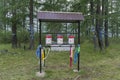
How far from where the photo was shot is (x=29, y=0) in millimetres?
11625

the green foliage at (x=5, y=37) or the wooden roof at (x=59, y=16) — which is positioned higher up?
the wooden roof at (x=59, y=16)

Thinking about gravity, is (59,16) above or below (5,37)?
above

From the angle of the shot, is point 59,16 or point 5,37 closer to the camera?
→ point 59,16

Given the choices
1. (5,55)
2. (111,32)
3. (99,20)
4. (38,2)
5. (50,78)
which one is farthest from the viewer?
(111,32)

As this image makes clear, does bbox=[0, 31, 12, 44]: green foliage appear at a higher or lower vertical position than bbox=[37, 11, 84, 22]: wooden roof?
lower

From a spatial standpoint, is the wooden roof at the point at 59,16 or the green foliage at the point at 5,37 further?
the green foliage at the point at 5,37

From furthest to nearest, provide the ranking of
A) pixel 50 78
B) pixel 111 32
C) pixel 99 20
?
pixel 111 32 → pixel 99 20 → pixel 50 78

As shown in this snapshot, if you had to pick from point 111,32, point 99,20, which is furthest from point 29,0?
point 111,32

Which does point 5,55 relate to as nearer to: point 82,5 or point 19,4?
point 19,4

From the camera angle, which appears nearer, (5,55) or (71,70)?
(71,70)

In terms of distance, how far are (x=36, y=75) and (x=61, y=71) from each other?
880 millimetres

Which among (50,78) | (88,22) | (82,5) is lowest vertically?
(50,78)

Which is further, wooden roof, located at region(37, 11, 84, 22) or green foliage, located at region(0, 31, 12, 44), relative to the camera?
green foliage, located at region(0, 31, 12, 44)

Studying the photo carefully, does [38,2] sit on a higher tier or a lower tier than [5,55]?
higher
